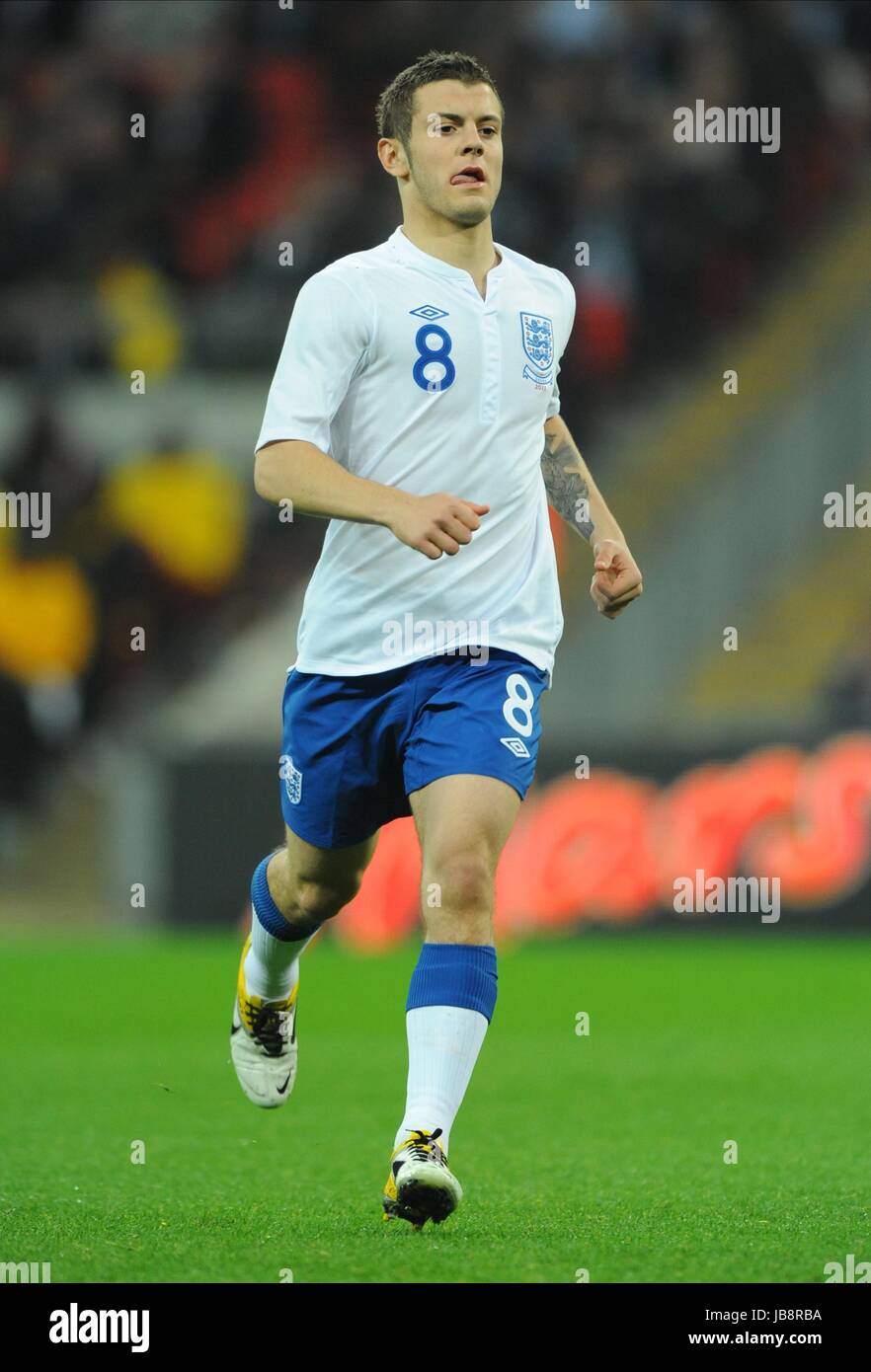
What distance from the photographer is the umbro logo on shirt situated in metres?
4.94

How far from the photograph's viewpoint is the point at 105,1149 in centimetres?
576

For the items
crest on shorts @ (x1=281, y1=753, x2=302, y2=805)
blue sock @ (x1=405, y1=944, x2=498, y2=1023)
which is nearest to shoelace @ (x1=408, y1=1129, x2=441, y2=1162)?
blue sock @ (x1=405, y1=944, x2=498, y2=1023)

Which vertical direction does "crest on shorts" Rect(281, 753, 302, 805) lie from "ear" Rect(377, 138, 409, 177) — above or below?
below

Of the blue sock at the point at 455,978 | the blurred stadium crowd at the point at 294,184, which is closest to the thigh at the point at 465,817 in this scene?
the blue sock at the point at 455,978

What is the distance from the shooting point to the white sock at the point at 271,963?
5.66 m

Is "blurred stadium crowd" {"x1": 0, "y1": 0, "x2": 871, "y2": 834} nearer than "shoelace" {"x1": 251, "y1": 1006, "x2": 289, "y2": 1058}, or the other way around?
"shoelace" {"x1": 251, "y1": 1006, "x2": 289, "y2": 1058}

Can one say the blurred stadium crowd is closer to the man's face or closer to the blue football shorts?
the blue football shorts

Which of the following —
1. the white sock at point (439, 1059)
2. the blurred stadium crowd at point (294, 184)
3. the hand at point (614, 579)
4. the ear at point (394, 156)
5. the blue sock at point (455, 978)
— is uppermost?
the blurred stadium crowd at point (294, 184)

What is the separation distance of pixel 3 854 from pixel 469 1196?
Answer: 33.6 ft

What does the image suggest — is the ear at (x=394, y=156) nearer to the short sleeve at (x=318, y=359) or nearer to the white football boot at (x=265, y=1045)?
the short sleeve at (x=318, y=359)

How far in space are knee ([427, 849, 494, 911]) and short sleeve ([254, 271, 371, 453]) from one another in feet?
2.97

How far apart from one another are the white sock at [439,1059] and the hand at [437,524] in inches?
36.0

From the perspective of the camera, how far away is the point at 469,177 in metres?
4.95

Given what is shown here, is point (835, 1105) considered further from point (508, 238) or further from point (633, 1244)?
point (508, 238)
